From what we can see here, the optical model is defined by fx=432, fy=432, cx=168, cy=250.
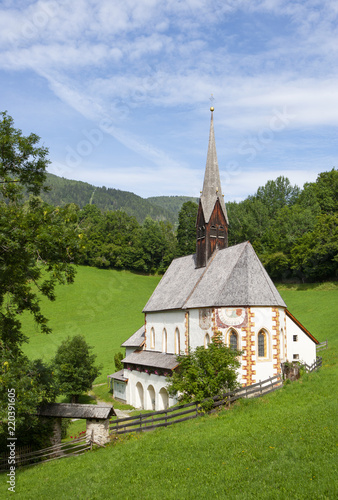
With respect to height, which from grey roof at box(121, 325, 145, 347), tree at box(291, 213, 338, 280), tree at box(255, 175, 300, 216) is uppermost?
tree at box(255, 175, 300, 216)

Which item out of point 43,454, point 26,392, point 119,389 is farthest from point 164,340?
point 26,392

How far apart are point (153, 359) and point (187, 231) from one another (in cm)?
6118

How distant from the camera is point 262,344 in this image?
1061 inches

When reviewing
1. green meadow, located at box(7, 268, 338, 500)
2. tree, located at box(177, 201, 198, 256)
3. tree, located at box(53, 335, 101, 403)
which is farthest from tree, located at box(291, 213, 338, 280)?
green meadow, located at box(7, 268, 338, 500)

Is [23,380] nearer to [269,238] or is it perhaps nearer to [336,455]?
[336,455]

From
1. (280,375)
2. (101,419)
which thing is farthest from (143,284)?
(101,419)

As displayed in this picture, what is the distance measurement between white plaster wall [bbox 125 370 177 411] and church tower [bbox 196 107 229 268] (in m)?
9.71

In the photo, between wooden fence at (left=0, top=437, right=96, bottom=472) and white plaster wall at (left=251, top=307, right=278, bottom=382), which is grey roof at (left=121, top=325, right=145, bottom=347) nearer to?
white plaster wall at (left=251, top=307, right=278, bottom=382)

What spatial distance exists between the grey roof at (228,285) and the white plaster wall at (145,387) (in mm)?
5561

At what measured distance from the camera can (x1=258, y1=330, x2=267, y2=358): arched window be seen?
26.8 m

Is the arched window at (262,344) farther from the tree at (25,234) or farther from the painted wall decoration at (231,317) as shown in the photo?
the tree at (25,234)

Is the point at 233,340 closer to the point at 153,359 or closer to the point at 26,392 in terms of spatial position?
the point at 153,359

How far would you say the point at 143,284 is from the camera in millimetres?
84750

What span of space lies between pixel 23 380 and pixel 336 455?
34.7 feet
